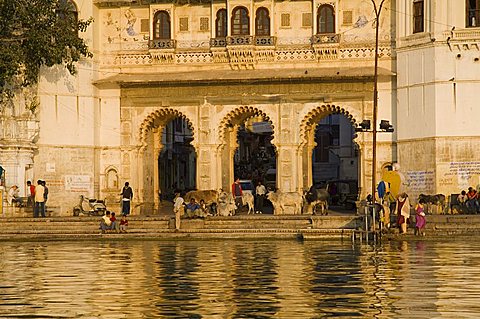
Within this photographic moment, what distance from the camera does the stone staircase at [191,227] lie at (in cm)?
3444

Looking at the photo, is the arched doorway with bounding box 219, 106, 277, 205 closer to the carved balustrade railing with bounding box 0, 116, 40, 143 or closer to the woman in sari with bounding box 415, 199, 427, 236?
the carved balustrade railing with bounding box 0, 116, 40, 143

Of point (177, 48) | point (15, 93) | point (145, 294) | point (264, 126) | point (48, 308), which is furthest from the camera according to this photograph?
point (264, 126)

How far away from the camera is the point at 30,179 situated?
42.6m

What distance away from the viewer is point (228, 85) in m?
44.2

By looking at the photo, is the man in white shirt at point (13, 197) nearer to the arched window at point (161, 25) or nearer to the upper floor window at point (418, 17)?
the arched window at point (161, 25)

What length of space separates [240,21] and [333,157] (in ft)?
79.2

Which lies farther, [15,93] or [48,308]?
[15,93]

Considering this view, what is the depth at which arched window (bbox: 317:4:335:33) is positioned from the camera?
43.7 meters

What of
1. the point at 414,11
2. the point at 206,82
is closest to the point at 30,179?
the point at 206,82

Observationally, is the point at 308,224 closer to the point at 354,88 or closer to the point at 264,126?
the point at 354,88

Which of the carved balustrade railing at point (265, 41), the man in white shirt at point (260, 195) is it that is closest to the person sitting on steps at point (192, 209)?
the man in white shirt at point (260, 195)

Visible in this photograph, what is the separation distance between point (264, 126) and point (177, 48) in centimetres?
3325

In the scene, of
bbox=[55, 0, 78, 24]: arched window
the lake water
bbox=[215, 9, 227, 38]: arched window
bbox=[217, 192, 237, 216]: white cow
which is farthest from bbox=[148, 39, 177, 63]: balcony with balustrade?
the lake water

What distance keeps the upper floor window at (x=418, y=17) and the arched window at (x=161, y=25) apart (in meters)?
9.25
